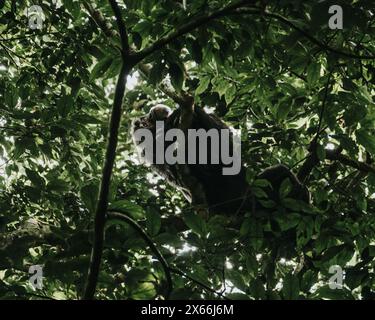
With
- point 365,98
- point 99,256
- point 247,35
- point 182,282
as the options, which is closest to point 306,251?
point 365,98

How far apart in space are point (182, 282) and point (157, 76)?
105 cm

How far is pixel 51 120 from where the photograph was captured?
3088 mm

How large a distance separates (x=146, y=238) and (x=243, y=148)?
2.00 meters

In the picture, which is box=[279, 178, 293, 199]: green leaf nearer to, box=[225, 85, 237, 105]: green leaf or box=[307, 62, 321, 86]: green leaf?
box=[307, 62, 321, 86]: green leaf

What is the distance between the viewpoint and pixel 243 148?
390cm

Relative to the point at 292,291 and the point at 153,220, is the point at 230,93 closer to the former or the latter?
the point at 153,220

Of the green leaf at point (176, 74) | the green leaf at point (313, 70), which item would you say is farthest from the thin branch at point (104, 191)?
the green leaf at point (313, 70)

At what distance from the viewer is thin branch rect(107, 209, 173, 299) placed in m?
2.04

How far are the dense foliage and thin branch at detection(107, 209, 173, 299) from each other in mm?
23

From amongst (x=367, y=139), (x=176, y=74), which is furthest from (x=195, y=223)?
(x=367, y=139)

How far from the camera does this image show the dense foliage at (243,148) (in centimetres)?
215

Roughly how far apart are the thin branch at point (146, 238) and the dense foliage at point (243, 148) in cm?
2

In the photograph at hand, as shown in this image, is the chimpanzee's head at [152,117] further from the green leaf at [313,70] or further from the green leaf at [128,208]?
the green leaf at [128,208]

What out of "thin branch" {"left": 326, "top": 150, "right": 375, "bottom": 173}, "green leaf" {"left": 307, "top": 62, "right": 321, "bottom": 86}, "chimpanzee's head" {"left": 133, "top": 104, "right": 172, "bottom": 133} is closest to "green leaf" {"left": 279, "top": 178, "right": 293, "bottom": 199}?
"green leaf" {"left": 307, "top": 62, "right": 321, "bottom": 86}
